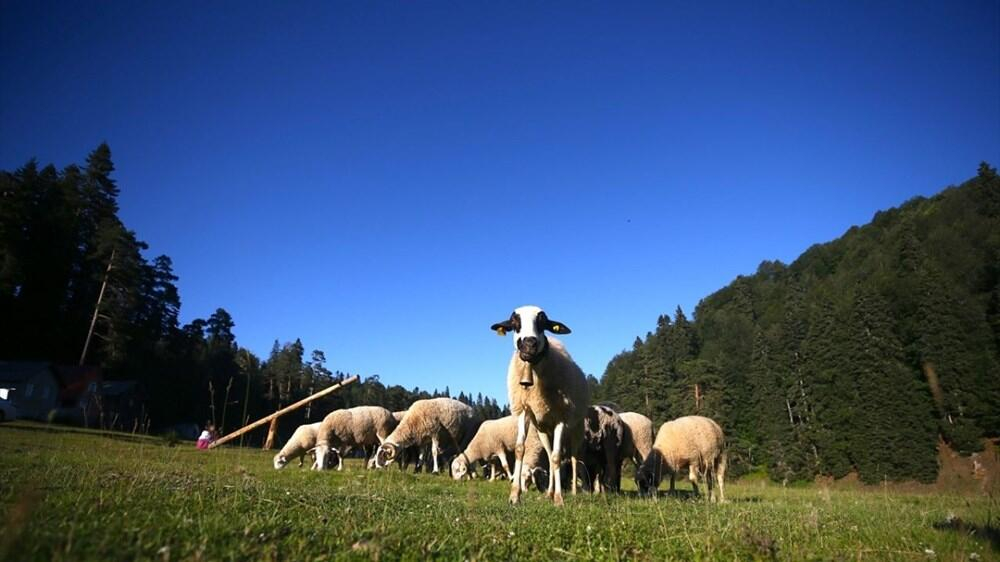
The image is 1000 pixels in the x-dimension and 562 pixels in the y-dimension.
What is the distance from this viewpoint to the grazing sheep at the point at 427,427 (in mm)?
22188

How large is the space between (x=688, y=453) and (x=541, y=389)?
30.7 feet

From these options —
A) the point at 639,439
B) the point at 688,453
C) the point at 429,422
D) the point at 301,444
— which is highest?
the point at 429,422

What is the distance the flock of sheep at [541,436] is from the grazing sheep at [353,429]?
0.17 feet

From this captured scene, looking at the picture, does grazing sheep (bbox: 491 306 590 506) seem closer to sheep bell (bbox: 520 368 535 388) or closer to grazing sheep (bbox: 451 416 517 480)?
sheep bell (bbox: 520 368 535 388)

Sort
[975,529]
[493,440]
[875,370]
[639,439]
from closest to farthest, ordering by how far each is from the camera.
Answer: [975,529] → [639,439] → [493,440] → [875,370]

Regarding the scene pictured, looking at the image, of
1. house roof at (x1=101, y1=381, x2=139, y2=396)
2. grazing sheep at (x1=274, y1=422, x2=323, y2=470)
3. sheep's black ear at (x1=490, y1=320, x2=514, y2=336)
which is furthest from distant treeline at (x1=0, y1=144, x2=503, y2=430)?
sheep's black ear at (x1=490, y1=320, x2=514, y2=336)

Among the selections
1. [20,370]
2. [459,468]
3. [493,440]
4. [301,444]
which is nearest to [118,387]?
[20,370]

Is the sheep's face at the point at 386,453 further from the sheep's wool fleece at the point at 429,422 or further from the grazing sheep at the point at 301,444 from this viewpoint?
the grazing sheep at the point at 301,444

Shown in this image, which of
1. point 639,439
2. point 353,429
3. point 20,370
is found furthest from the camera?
point 20,370

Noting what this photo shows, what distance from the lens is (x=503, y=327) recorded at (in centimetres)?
1116

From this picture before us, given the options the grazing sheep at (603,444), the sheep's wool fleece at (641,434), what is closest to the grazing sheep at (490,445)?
the sheep's wool fleece at (641,434)

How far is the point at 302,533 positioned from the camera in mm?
3676

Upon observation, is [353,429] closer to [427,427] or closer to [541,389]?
[427,427]

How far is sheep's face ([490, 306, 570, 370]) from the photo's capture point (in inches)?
383
